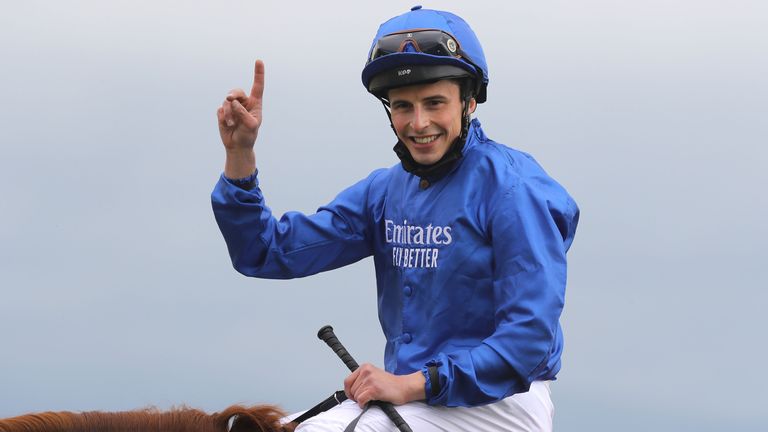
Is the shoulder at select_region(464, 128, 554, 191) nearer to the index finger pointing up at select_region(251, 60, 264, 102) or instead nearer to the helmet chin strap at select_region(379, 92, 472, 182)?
the helmet chin strap at select_region(379, 92, 472, 182)

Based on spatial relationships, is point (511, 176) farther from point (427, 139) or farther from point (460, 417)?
point (460, 417)

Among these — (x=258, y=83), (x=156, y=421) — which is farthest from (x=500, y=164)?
(x=156, y=421)

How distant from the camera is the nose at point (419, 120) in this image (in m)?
5.60

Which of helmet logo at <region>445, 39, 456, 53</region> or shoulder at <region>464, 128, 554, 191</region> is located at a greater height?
helmet logo at <region>445, 39, 456, 53</region>

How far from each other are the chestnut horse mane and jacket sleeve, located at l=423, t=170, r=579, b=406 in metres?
0.82

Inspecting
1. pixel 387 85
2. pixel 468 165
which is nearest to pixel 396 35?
pixel 387 85

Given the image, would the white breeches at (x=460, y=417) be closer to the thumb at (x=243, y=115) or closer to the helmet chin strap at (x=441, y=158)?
the helmet chin strap at (x=441, y=158)

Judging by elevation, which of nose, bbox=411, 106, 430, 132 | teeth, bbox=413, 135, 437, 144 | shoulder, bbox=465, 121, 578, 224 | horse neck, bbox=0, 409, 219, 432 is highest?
nose, bbox=411, 106, 430, 132

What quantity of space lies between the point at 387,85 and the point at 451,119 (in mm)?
344

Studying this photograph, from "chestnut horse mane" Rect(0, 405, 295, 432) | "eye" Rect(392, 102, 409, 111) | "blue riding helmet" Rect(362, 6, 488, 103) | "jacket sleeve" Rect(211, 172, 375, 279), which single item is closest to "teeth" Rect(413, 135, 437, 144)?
"eye" Rect(392, 102, 409, 111)

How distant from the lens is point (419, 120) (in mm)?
5598

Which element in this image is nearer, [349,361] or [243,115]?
[349,361]

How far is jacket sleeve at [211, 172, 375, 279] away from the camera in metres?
6.11

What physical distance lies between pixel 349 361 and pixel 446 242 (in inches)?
Result: 28.2
